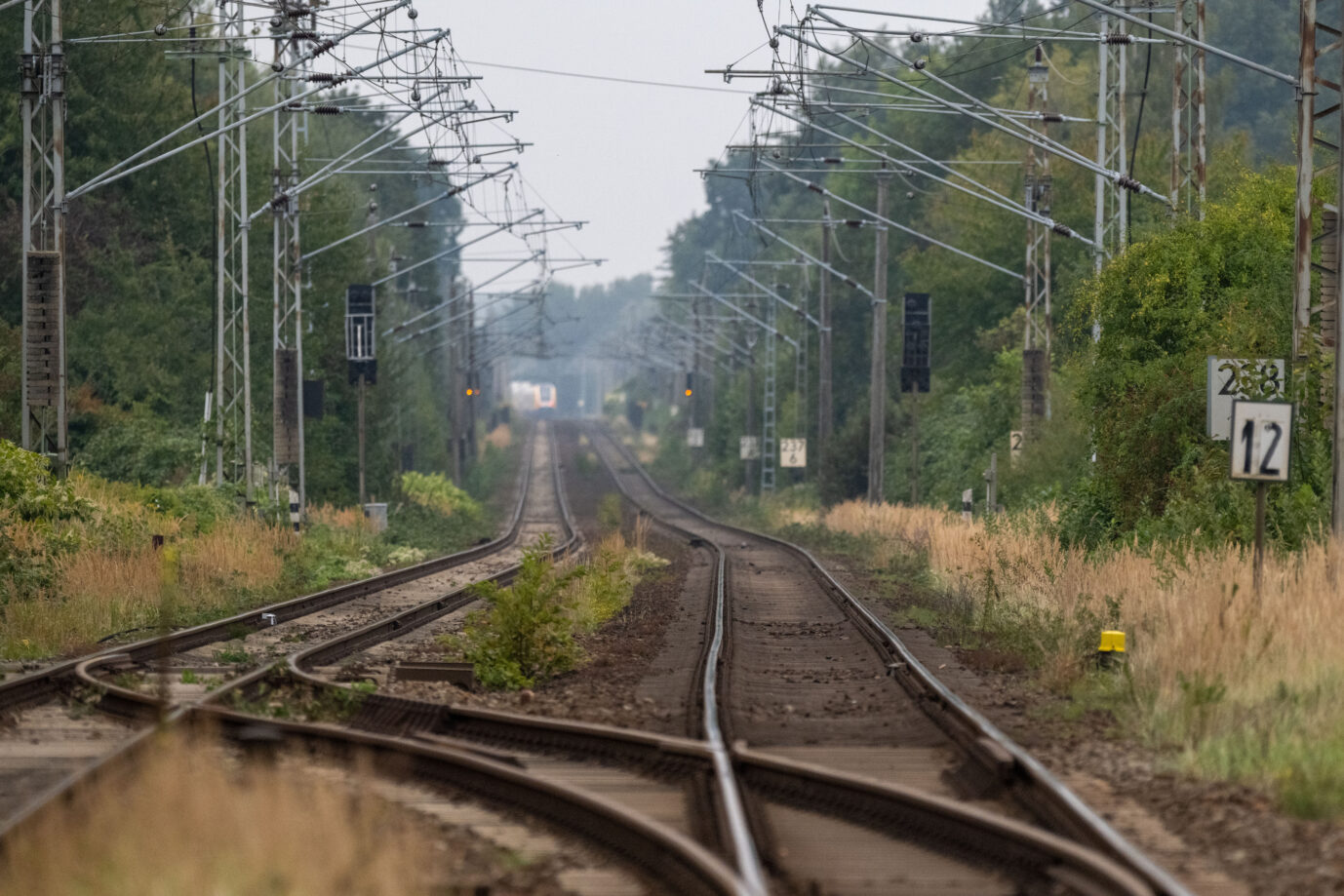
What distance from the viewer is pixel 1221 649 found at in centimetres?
1344

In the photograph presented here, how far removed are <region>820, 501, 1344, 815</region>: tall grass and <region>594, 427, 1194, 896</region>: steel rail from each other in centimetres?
118

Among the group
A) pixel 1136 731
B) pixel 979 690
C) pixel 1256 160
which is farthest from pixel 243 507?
pixel 1256 160

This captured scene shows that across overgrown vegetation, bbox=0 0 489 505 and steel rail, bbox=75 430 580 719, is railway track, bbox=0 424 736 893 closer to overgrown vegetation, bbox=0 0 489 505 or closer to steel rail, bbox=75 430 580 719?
steel rail, bbox=75 430 580 719

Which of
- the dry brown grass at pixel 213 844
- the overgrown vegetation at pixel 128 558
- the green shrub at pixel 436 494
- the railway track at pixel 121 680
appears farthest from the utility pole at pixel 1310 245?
the green shrub at pixel 436 494

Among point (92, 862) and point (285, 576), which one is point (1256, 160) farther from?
point (92, 862)

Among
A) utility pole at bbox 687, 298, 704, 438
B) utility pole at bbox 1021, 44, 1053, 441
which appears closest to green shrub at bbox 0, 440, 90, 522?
utility pole at bbox 1021, 44, 1053, 441

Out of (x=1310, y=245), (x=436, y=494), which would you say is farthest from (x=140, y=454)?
(x=1310, y=245)

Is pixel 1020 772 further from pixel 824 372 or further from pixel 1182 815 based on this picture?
pixel 824 372

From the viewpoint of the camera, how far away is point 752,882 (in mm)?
7578

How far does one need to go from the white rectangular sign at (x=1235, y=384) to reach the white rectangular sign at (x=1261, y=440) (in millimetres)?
2906

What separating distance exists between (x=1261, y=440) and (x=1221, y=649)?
1.94m

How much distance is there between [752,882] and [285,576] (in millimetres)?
24694

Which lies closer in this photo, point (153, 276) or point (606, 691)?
point (606, 691)

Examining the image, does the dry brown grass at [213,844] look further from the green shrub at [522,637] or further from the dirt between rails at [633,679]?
the green shrub at [522,637]
